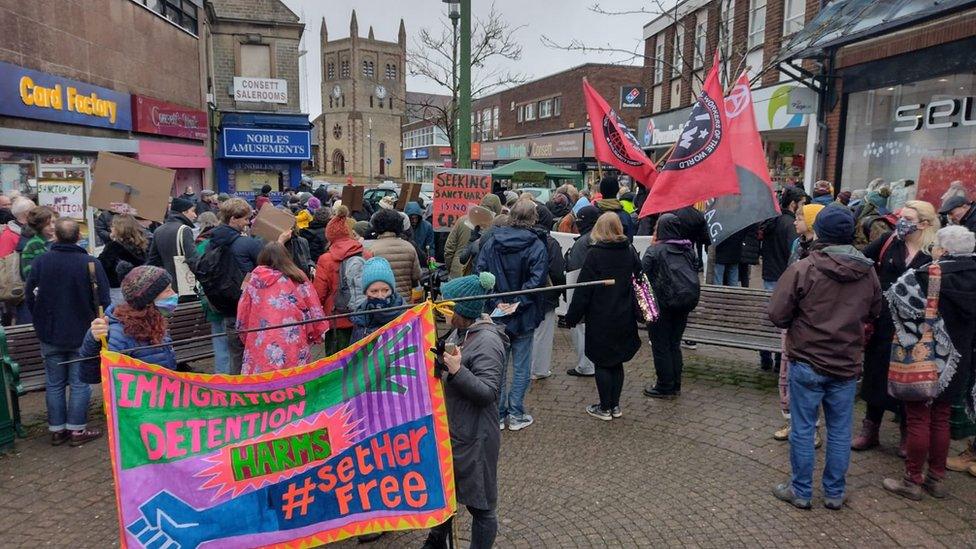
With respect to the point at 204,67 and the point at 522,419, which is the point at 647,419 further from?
the point at 204,67

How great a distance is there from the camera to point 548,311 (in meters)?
6.75

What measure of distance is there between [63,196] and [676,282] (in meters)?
11.3

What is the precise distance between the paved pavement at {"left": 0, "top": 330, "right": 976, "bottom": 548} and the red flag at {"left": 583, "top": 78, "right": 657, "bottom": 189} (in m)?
3.27

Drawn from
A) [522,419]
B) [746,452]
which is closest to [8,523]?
[522,419]

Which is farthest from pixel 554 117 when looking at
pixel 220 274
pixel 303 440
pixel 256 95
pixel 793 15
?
pixel 303 440

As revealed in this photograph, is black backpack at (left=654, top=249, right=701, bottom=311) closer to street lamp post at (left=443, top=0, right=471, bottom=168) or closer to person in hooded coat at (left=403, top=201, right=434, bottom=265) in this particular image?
person in hooded coat at (left=403, top=201, right=434, bottom=265)

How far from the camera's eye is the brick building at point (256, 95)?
92.3 ft

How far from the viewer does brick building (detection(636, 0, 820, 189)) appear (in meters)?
14.7

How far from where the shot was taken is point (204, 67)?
2320cm

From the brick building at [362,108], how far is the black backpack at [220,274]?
79.9 metres

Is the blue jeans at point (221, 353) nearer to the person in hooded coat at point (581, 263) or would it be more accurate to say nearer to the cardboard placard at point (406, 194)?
the person in hooded coat at point (581, 263)

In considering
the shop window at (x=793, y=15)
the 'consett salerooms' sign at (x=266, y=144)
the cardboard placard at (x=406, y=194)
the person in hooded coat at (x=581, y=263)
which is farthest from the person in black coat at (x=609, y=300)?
the 'consett salerooms' sign at (x=266, y=144)

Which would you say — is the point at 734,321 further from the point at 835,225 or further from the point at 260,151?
the point at 260,151

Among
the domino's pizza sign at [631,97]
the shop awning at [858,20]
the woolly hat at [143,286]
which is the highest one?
the domino's pizza sign at [631,97]
